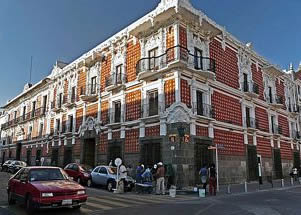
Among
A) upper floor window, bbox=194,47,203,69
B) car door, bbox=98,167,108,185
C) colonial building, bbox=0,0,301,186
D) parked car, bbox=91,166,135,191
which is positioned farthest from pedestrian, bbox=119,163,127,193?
upper floor window, bbox=194,47,203,69

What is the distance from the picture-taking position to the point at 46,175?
31.1ft

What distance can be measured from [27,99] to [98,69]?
21.4 metres

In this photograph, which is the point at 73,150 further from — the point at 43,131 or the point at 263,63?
the point at 263,63

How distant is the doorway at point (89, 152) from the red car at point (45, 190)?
15246 millimetres

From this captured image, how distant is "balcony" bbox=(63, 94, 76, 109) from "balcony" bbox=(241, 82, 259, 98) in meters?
16.8

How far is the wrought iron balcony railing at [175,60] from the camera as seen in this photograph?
59.5ft

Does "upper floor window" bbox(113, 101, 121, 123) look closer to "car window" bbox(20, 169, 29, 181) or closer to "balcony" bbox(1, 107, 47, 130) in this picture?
"car window" bbox(20, 169, 29, 181)

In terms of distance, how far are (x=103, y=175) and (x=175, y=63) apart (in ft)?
27.5

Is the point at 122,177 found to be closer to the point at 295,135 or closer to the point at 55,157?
the point at 55,157

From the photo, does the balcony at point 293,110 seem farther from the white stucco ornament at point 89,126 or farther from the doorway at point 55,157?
the doorway at point 55,157

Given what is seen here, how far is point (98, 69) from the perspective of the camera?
2575 cm

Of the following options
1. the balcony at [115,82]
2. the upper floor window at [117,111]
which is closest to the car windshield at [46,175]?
the upper floor window at [117,111]

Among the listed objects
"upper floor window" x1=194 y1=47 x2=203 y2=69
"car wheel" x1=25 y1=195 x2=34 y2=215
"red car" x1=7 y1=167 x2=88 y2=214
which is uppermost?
"upper floor window" x1=194 y1=47 x2=203 y2=69

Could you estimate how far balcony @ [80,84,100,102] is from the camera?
2502 cm
